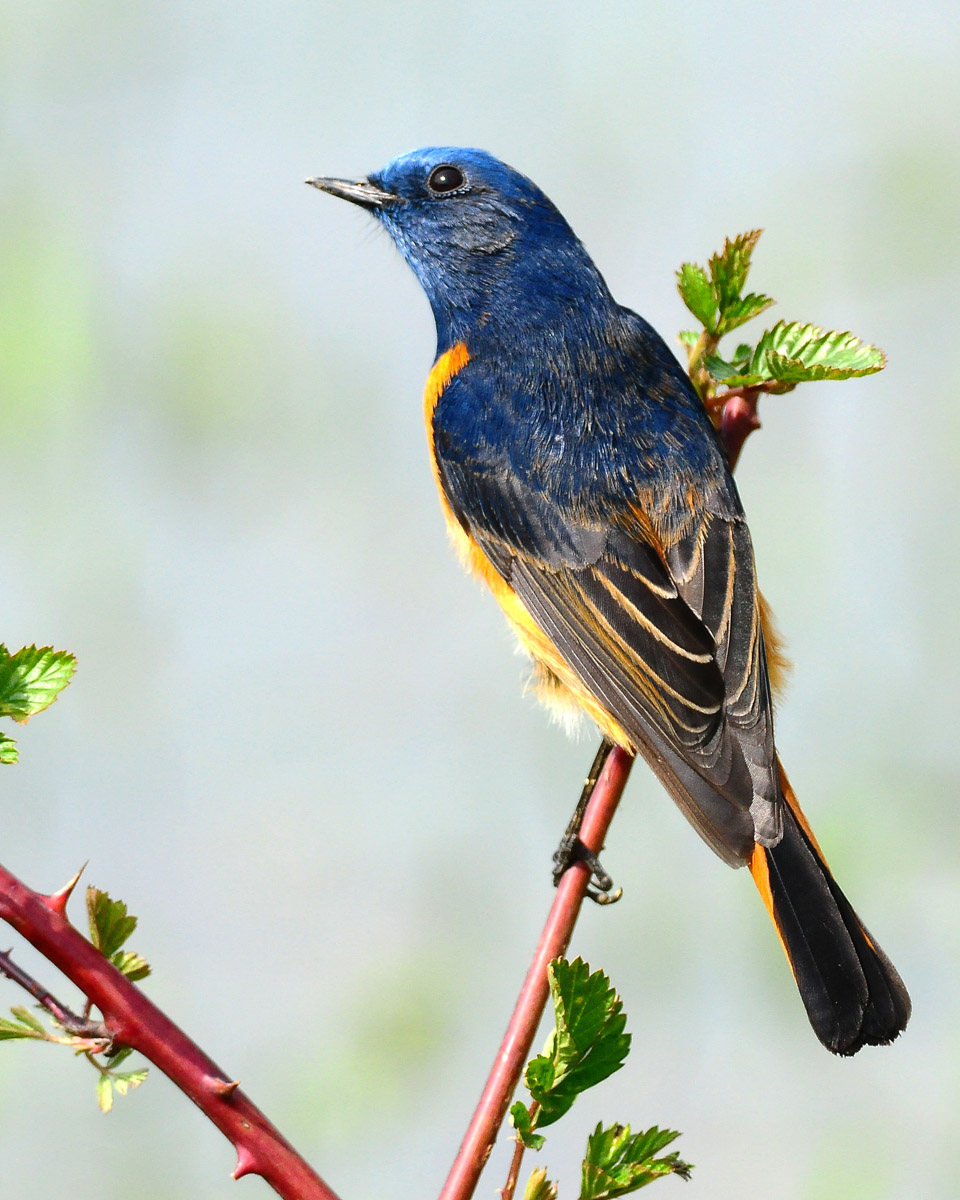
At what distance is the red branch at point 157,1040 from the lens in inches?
45.5

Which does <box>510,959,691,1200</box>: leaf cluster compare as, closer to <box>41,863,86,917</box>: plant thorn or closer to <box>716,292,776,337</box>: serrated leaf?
<box>41,863,86,917</box>: plant thorn

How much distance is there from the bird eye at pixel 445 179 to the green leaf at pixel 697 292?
155 cm

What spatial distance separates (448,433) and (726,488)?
27.1 inches

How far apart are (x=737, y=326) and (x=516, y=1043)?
1.20m

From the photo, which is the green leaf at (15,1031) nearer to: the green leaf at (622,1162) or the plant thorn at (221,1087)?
the plant thorn at (221,1087)

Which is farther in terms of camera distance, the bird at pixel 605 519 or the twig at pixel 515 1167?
the bird at pixel 605 519

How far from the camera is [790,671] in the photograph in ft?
10.8

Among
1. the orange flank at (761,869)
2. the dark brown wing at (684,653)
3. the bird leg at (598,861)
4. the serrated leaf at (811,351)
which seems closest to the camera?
the serrated leaf at (811,351)

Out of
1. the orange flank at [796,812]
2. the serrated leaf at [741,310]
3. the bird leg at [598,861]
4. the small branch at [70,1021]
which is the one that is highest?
the serrated leaf at [741,310]

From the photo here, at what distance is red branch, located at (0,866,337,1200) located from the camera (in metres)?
1.16

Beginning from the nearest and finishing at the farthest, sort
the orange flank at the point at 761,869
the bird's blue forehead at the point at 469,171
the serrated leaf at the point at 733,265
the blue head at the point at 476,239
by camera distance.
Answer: the serrated leaf at the point at 733,265 → the orange flank at the point at 761,869 → the blue head at the point at 476,239 → the bird's blue forehead at the point at 469,171

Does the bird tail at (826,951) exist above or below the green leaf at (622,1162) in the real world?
above

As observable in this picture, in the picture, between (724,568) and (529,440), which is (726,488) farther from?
(529,440)

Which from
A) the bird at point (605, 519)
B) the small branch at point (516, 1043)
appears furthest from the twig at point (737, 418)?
the small branch at point (516, 1043)
